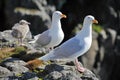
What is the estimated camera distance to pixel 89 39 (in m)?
20.2

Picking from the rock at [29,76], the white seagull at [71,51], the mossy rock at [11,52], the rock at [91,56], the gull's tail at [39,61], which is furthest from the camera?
the rock at [91,56]

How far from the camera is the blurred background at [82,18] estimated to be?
46906mm

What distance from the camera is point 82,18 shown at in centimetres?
5347

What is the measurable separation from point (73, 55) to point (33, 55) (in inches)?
67.9

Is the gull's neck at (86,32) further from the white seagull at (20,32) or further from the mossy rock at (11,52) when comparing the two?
the white seagull at (20,32)

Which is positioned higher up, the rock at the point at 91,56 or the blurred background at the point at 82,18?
the blurred background at the point at 82,18

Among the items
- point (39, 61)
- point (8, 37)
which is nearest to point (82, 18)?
point (8, 37)

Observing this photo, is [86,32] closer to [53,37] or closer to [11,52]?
[53,37]

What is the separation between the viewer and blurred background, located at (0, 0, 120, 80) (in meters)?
46.9

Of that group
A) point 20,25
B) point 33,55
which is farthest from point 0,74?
point 20,25

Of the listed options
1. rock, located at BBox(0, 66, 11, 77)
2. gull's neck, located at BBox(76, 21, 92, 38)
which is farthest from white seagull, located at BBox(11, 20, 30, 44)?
rock, located at BBox(0, 66, 11, 77)

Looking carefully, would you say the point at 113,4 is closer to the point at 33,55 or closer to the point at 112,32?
the point at 112,32

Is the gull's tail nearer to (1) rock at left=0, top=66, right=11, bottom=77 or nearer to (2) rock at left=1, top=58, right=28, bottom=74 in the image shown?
(2) rock at left=1, top=58, right=28, bottom=74

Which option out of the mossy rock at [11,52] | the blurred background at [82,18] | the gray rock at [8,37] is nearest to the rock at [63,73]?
the mossy rock at [11,52]
